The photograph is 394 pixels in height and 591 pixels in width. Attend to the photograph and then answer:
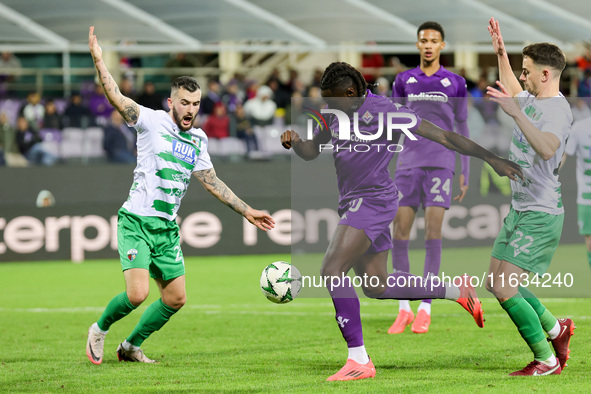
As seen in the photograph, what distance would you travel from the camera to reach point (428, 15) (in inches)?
770

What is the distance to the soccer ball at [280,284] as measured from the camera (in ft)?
21.1

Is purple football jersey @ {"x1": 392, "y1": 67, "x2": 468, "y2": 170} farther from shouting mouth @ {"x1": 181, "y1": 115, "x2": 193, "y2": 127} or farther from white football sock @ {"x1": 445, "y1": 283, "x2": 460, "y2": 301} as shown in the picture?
shouting mouth @ {"x1": 181, "y1": 115, "x2": 193, "y2": 127}

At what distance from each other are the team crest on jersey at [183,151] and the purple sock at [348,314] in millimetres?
1457

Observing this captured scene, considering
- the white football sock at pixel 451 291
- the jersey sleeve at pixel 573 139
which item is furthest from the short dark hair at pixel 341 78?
the jersey sleeve at pixel 573 139

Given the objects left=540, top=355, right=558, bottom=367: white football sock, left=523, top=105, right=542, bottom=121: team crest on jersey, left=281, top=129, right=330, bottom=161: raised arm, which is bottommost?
left=540, top=355, right=558, bottom=367: white football sock

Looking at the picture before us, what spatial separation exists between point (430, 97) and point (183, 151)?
261cm

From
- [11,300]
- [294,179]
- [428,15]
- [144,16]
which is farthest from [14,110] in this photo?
[294,179]

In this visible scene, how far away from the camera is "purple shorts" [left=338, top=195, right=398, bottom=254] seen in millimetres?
6010

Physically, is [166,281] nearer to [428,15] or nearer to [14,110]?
[14,110]

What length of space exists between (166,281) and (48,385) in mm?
1161

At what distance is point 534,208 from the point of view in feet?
19.5

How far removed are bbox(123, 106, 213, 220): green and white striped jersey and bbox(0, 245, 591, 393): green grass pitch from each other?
3.74 feet

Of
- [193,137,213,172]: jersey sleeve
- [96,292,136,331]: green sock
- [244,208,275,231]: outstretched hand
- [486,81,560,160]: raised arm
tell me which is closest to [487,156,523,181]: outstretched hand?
[486,81,560,160]: raised arm

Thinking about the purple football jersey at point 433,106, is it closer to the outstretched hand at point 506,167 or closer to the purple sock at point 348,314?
the outstretched hand at point 506,167
